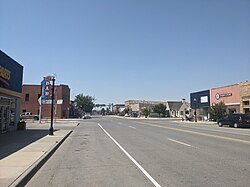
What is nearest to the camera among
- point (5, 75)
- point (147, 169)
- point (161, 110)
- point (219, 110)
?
point (147, 169)

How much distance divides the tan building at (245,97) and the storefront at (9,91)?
36299 mm

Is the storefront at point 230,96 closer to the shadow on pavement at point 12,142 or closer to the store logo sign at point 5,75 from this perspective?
the store logo sign at point 5,75

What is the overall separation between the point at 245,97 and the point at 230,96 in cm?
598

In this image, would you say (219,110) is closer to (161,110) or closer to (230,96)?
(230,96)

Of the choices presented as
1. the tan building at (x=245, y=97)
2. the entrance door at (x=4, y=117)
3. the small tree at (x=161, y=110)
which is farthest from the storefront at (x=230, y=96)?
the small tree at (x=161, y=110)

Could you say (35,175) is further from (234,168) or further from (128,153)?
(234,168)

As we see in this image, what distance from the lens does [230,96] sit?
55.4 meters

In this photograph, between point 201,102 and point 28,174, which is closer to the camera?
point 28,174

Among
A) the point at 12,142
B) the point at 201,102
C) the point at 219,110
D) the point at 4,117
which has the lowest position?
the point at 12,142

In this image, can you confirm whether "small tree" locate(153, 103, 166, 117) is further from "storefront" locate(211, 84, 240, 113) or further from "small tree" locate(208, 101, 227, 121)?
"small tree" locate(208, 101, 227, 121)

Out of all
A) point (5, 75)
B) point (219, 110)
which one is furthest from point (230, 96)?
point (5, 75)

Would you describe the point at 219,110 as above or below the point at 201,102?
below

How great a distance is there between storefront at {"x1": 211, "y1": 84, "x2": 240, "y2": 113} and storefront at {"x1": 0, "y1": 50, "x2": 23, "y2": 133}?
127 feet

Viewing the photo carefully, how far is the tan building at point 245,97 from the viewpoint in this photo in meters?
48.8
